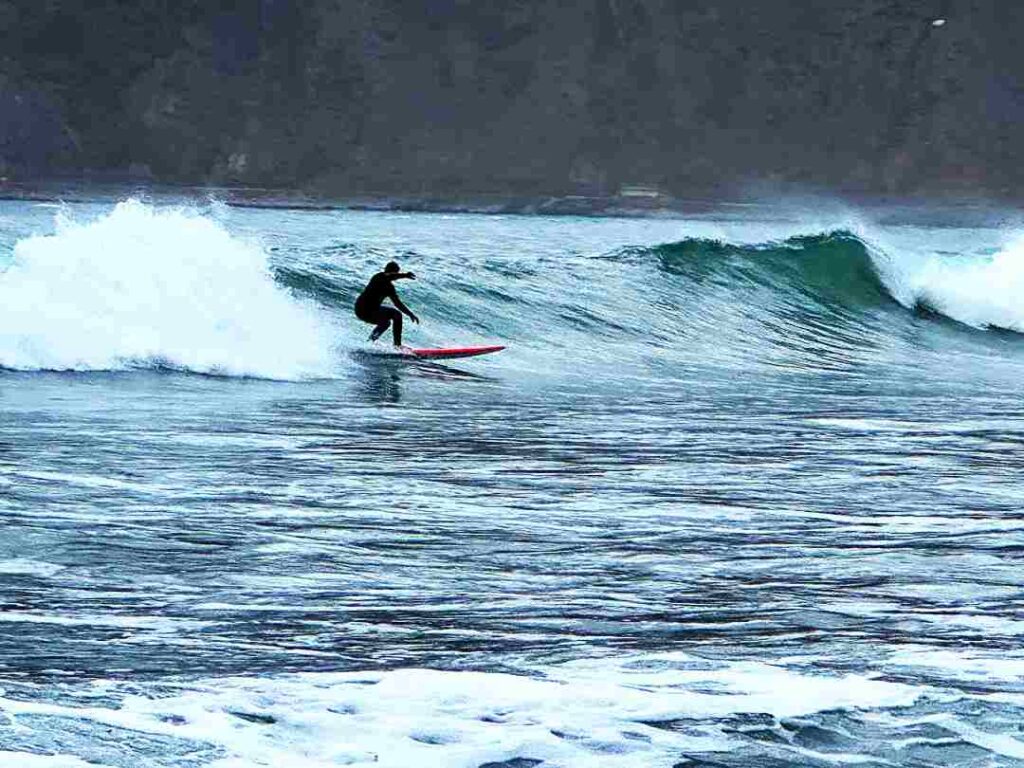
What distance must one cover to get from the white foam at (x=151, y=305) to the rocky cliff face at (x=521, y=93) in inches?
3617

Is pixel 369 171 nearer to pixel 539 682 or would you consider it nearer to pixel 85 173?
pixel 85 173

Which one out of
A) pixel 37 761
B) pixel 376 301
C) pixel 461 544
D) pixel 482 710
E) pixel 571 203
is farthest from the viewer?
pixel 571 203

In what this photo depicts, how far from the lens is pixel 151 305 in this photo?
1942 centimetres

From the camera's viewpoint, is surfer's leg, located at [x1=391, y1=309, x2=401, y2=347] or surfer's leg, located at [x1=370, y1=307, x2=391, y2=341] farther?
surfer's leg, located at [x1=370, y1=307, x2=391, y2=341]

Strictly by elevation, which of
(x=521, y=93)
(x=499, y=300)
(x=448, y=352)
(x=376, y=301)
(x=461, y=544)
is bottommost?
(x=461, y=544)

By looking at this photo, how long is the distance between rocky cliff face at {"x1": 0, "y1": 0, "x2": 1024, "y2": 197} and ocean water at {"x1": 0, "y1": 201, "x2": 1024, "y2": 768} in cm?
9485

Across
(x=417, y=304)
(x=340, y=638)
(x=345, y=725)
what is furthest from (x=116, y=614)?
(x=417, y=304)

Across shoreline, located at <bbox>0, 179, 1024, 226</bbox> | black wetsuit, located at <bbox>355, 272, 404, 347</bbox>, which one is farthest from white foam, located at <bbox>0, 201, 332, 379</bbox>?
shoreline, located at <bbox>0, 179, 1024, 226</bbox>

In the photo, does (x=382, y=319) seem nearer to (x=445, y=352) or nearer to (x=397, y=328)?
(x=397, y=328)

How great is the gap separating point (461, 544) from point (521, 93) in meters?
115

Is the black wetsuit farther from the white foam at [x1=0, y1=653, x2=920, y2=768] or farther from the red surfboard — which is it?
the white foam at [x1=0, y1=653, x2=920, y2=768]

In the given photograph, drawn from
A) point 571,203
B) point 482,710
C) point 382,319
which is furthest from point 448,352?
point 571,203

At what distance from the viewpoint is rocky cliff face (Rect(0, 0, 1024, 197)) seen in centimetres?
11906

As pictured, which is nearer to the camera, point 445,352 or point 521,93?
point 445,352
